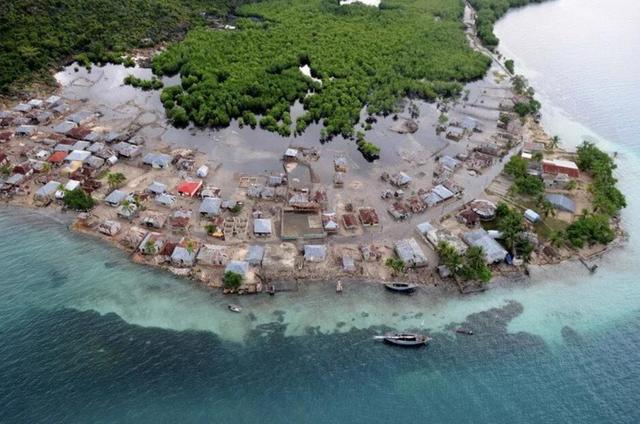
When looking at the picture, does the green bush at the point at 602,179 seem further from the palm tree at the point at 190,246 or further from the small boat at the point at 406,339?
the palm tree at the point at 190,246

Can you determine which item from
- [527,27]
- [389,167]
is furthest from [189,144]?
[527,27]

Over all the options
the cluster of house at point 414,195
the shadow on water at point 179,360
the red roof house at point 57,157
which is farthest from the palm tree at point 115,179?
the cluster of house at point 414,195

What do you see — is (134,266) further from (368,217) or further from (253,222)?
(368,217)

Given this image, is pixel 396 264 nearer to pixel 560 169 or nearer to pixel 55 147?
pixel 560 169

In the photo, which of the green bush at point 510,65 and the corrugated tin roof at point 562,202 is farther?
the green bush at point 510,65

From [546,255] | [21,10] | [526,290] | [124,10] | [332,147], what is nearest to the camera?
[526,290]
